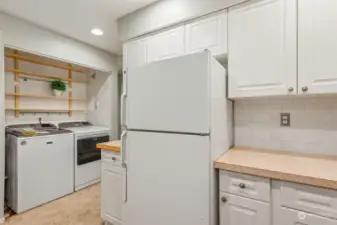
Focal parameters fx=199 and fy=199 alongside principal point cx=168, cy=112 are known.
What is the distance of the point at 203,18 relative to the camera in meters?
1.89

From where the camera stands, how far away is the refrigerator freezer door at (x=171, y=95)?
135cm

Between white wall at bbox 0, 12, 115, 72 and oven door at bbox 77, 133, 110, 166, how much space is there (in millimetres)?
1193

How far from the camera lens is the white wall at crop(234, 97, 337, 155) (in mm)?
1608

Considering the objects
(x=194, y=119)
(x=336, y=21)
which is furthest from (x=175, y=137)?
(x=336, y=21)

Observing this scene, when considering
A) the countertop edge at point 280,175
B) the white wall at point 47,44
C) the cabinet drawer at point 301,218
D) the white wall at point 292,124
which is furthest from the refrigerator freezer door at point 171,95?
the white wall at point 47,44

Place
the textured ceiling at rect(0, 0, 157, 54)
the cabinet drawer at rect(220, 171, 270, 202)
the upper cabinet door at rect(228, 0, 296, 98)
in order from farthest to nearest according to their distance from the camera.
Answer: the textured ceiling at rect(0, 0, 157, 54), the upper cabinet door at rect(228, 0, 296, 98), the cabinet drawer at rect(220, 171, 270, 202)

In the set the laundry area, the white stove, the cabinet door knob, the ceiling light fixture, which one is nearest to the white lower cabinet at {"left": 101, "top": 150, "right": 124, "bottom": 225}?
the laundry area

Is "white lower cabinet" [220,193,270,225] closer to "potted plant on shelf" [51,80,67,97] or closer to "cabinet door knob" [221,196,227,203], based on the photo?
"cabinet door knob" [221,196,227,203]

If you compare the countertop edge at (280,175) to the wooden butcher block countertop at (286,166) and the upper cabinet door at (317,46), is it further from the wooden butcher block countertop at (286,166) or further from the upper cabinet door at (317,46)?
the upper cabinet door at (317,46)

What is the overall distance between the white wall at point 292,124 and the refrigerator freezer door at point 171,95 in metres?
0.81

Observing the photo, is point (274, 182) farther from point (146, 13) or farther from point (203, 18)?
point (146, 13)

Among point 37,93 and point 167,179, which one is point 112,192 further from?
point 37,93

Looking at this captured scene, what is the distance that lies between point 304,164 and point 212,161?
2.03ft

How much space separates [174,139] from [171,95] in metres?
0.33
